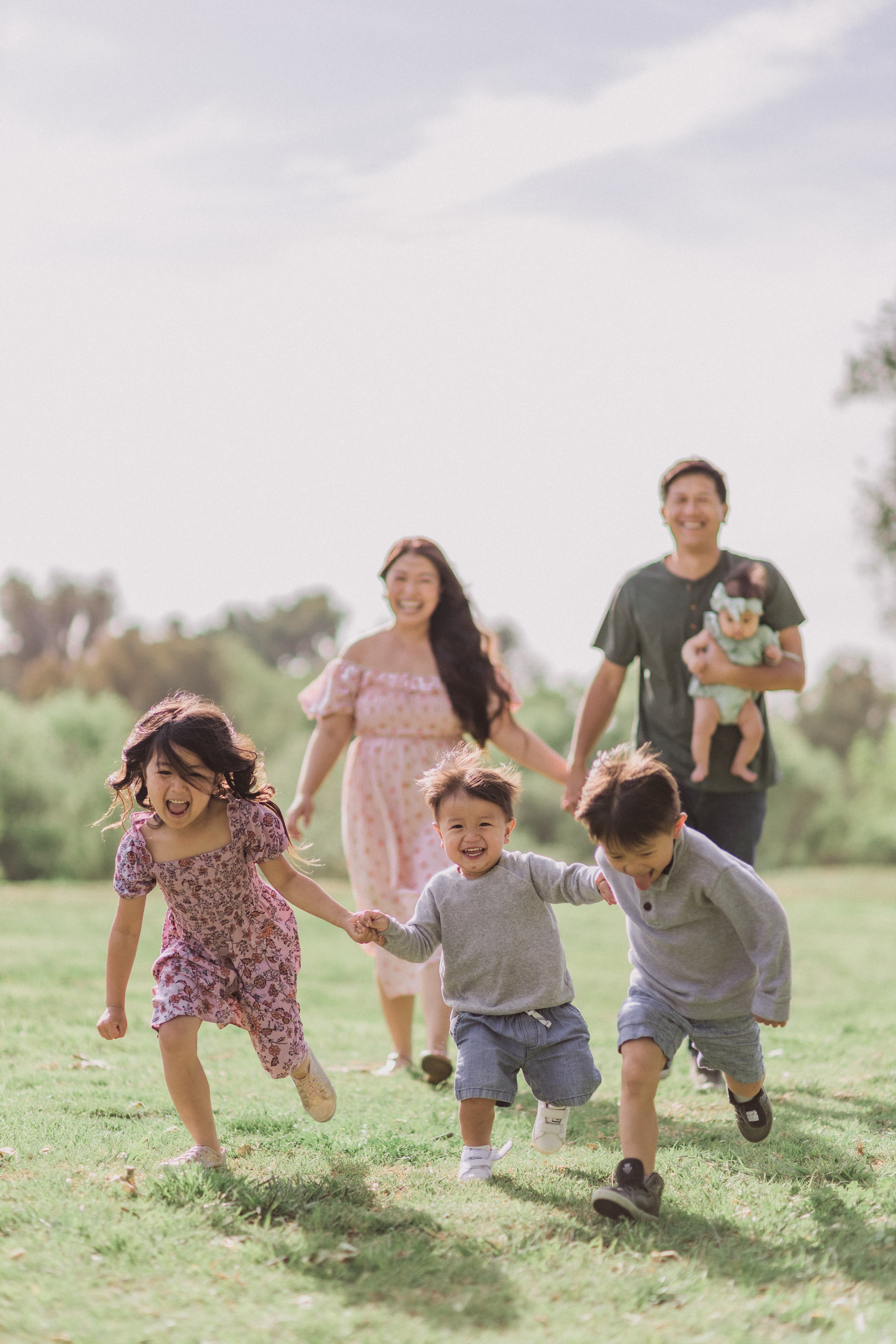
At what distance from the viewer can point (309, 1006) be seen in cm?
982

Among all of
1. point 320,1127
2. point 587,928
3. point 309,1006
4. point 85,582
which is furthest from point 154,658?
point 320,1127

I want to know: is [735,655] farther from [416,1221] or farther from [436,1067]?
[416,1221]

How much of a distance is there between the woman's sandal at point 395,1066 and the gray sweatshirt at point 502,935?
6.75 feet

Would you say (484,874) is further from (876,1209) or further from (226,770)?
(876,1209)

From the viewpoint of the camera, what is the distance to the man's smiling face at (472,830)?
→ 4.12 meters

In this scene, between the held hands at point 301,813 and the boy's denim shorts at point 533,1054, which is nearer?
the boy's denim shorts at point 533,1054

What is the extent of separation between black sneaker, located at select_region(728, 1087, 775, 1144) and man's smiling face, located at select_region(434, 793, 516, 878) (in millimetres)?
1157

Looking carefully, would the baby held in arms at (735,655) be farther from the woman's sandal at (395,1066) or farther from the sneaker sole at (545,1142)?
the woman's sandal at (395,1066)

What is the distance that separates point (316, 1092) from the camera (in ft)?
14.3

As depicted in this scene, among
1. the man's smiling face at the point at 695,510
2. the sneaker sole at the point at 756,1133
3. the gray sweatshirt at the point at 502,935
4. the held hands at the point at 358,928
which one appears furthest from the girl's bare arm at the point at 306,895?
the man's smiling face at the point at 695,510

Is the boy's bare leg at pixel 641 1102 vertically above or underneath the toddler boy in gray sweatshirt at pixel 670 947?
underneath

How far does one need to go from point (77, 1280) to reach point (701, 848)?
2108mm

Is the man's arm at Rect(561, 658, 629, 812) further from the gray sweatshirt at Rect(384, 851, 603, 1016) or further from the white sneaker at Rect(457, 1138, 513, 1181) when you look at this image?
the white sneaker at Rect(457, 1138, 513, 1181)

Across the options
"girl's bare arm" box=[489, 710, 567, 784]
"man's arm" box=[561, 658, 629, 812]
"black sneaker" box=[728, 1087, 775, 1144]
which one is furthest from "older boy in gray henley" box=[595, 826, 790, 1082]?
"girl's bare arm" box=[489, 710, 567, 784]
